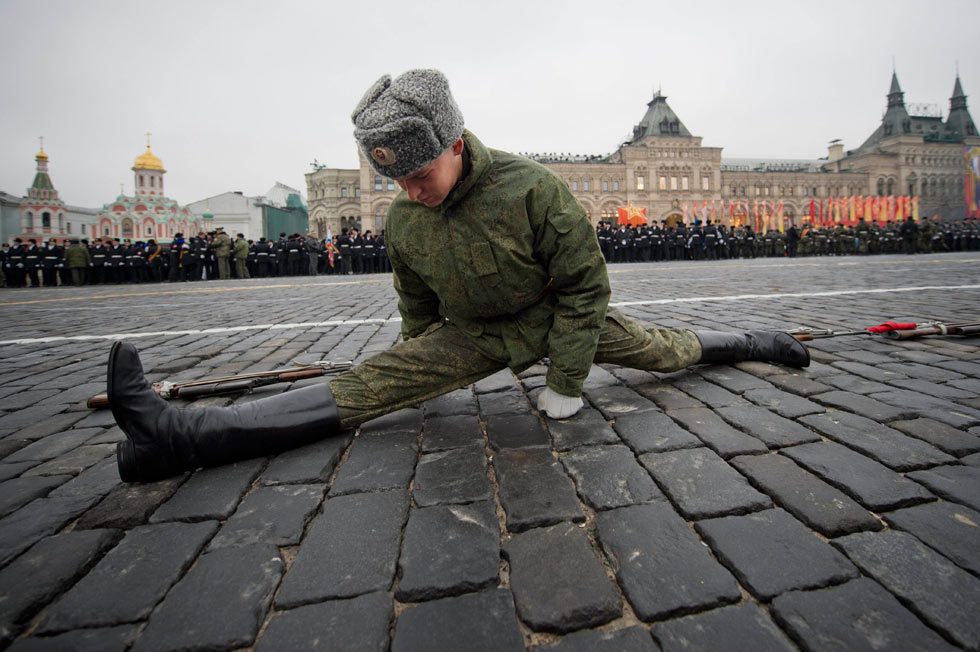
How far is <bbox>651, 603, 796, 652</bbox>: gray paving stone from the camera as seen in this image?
3.04 feet

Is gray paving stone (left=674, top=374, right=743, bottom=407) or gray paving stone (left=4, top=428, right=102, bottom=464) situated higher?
gray paving stone (left=674, top=374, right=743, bottom=407)

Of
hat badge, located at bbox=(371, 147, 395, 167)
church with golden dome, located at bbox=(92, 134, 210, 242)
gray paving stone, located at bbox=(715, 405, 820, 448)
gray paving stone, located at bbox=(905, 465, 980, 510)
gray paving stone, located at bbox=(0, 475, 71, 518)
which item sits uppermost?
church with golden dome, located at bbox=(92, 134, 210, 242)

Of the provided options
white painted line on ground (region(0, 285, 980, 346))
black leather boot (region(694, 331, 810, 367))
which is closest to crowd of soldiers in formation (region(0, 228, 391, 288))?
white painted line on ground (region(0, 285, 980, 346))

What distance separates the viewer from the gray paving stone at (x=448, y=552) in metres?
1.11

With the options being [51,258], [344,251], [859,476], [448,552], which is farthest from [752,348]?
[51,258]

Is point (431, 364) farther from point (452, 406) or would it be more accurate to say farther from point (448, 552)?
point (448, 552)

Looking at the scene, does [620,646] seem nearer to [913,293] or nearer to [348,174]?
[913,293]

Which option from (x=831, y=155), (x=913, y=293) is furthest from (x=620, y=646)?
(x=831, y=155)

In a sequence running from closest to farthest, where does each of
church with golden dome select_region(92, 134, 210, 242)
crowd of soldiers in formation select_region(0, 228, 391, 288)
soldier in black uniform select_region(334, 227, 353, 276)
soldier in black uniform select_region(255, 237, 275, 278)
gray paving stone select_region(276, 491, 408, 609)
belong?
gray paving stone select_region(276, 491, 408, 609) → crowd of soldiers in formation select_region(0, 228, 391, 288) → soldier in black uniform select_region(255, 237, 275, 278) → soldier in black uniform select_region(334, 227, 353, 276) → church with golden dome select_region(92, 134, 210, 242)

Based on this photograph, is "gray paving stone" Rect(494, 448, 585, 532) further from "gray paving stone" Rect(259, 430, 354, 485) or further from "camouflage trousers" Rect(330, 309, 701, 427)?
"gray paving stone" Rect(259, 430, 354, 485)

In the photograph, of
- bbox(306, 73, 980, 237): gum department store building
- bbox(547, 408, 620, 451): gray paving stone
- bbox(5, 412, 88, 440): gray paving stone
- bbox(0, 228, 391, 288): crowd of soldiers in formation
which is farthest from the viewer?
bbox(306, 73, 980, 237): gum department store building

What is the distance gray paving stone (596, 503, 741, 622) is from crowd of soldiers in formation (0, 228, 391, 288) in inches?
741

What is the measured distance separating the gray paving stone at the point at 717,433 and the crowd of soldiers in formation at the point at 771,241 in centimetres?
2044

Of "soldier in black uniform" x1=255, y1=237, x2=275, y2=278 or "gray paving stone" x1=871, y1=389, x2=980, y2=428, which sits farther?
"soldier in black uniform" x1=255, y1=237, x2=275, y2=278
